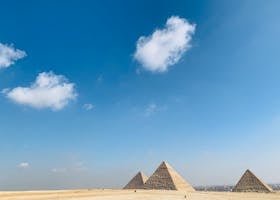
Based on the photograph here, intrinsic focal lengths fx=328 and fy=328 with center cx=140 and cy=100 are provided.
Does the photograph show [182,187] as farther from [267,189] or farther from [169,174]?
[267,189]

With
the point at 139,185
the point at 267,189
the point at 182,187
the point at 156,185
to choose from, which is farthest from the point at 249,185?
the point at 139,185

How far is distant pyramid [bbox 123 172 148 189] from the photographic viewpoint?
206 feet

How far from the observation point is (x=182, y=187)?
54.0m

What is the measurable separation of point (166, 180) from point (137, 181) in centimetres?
1060

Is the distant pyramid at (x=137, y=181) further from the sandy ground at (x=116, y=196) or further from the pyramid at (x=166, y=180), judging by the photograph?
the sandy ground at (x=116, y=196)

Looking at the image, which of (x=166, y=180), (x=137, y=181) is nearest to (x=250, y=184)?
(x=166, y=180)

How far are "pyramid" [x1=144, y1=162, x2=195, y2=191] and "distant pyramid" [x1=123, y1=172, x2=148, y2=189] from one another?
17.2 feet

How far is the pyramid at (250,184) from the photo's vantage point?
4786 cm

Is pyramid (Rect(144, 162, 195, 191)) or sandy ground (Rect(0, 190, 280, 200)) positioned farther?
pyramid (Rect(144, 162, 195, 191))

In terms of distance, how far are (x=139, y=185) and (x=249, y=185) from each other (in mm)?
21466

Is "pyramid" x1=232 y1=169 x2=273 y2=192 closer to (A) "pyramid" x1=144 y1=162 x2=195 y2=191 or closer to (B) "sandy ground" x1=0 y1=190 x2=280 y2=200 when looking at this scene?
(A) "pyramid" x1=144 y1=162 x2=195 y2=191

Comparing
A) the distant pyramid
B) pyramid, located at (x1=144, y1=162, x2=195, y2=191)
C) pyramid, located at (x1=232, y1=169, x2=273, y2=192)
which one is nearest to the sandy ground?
pyramid, located at (x1=232, y1=169, x2=273, y2=192)

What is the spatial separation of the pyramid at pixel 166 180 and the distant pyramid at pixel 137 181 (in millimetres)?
5236

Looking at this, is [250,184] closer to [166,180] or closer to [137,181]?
[166,180]
